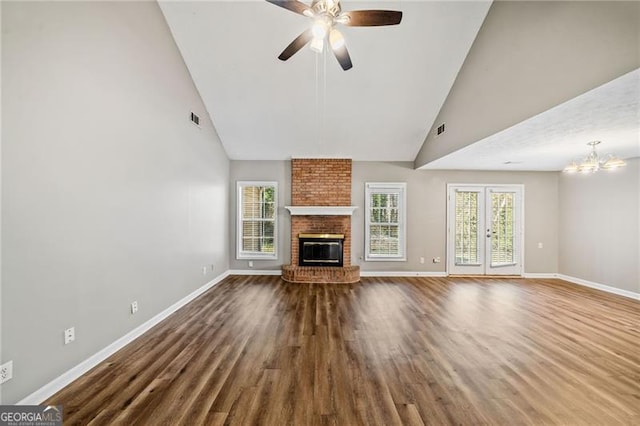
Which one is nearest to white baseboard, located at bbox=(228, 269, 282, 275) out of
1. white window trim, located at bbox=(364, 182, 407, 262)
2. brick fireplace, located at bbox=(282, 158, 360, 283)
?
brick fireplace, located at bbox=(282, 158, 360, 283)

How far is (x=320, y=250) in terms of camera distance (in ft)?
18.8

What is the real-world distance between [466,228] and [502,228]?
85 centimetres

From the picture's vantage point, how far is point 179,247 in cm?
376

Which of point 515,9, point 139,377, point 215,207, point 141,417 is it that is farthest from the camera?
point 215,207

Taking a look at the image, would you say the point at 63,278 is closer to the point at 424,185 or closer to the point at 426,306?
the point at 426,306

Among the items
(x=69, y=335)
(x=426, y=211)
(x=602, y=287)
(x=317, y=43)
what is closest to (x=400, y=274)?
(x=426, y=211)

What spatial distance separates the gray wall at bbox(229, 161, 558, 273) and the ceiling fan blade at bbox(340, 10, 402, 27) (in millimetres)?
3818

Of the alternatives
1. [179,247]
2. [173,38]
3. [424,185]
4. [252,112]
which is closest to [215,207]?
[179,247]

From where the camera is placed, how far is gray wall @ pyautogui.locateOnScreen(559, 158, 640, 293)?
454 centimetres

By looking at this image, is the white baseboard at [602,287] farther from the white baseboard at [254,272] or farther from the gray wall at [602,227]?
the white baseboard at [254,272]

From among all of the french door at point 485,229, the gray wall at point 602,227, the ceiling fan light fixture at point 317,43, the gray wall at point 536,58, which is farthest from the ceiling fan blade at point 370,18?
the gray wall at point 602,227

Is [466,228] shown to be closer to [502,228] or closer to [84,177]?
[502,228]

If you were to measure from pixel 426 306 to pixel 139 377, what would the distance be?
12.0ft

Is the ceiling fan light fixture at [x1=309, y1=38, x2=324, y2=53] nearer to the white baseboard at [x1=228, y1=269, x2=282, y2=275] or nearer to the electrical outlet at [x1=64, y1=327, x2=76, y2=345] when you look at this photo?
the electrical outlet at [x1=64, y1=327, x2=76, y2=345]
